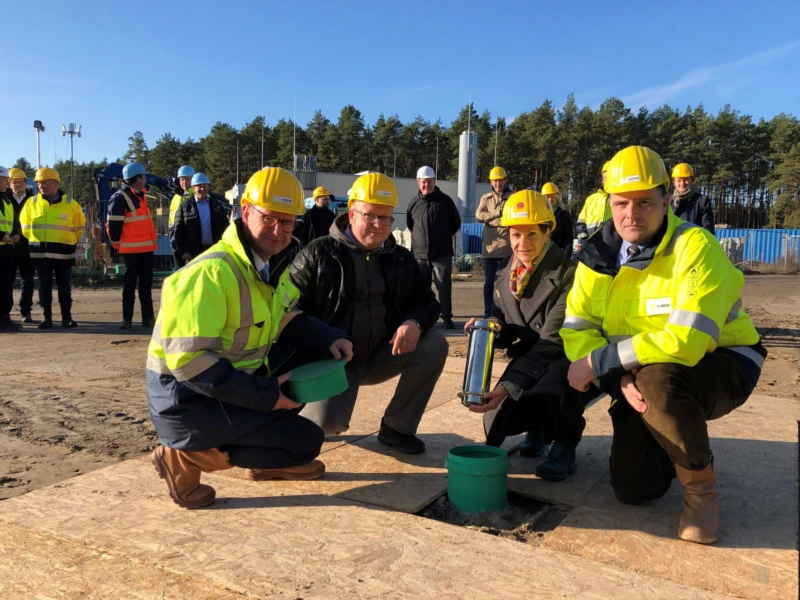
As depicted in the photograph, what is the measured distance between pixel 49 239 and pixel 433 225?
17.2ft

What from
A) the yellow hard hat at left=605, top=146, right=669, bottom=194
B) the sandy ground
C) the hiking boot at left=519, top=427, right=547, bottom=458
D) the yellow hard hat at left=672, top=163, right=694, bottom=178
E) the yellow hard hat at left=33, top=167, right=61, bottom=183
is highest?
the yellow hard hat at left=33, top=167, right=61, bottom=183

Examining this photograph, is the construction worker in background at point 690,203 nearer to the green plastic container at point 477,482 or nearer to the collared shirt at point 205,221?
the green plastic container at point 477,482

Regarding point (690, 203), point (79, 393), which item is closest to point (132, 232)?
point (79, 393)

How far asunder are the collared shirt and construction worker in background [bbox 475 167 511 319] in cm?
355

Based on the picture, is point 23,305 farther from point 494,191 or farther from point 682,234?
point 682,234

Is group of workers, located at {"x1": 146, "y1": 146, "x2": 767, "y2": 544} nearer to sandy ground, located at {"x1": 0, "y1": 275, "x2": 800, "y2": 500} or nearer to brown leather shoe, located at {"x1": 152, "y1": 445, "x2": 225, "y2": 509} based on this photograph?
brown leather shoe, located at {"x1": 152, "y1": 445, "x2": 225, "y2": 509}

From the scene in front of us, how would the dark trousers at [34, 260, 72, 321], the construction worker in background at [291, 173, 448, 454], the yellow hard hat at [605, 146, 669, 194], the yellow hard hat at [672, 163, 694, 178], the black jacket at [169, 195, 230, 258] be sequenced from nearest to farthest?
1. the yellow hard hat at [605, 146, 669, 194]
2. the construction worker in background at [291, 173, 448, 454]
3. the yellow hard hat at [672, 163, 694, 178]
4. the black jacket at [169, 195, 230, 258]
5. the dark trousers at [34, 260, 72, 321]

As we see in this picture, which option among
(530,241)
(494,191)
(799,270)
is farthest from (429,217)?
(799,270)

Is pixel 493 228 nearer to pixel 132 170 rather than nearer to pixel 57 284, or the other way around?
pixel 132 170

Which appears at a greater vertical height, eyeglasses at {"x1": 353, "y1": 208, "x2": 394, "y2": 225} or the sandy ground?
eyeglasses at {"x1": 353, "y1": 208, "x2": 394, "y2": 225}

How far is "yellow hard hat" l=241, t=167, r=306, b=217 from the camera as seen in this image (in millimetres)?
2777

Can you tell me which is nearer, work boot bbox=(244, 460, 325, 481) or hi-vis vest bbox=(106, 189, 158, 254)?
work boot bbox=(244, 460, 325, 481)

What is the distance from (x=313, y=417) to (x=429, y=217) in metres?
5.25

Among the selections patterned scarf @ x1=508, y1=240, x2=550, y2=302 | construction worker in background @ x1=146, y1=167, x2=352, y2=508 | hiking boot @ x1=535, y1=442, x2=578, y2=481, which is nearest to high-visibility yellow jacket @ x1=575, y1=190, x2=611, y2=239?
patterned scarf @ x1=508, y1=240, x2=550, y2=302
